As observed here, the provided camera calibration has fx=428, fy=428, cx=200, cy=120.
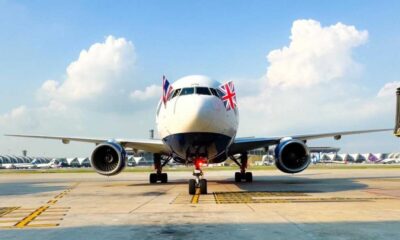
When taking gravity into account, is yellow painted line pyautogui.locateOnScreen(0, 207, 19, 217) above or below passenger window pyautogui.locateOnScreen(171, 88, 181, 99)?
below

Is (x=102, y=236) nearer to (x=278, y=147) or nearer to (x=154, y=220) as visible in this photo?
(x=154, y=220)

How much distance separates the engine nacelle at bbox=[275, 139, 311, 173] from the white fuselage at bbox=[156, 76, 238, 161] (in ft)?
9.73

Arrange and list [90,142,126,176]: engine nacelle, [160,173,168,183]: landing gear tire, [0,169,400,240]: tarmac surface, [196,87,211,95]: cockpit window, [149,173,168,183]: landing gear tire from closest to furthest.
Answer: [0,169,400,240]: tarmac surface
[196,87,211,95]: cockpit window
[90,142,126,176]: engine nacelle
[149,173,168,183]: landing gear tire
[160,173,168,183]: landing gear tire

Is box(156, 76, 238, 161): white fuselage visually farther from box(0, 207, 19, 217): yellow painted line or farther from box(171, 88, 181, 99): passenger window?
box(0, 207, 19, 217): yellow painted line

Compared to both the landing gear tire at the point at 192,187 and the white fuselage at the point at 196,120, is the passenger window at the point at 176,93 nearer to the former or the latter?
the white fuselage at the point at 196,120

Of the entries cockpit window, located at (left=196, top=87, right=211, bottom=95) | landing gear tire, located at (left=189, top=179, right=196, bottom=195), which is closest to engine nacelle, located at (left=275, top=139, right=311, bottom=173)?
landing gear tire, located at (left=189, top=179, right=196, bottom=195)

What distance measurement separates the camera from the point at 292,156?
1970cm

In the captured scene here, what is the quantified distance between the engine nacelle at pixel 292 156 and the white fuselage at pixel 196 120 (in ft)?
9.73

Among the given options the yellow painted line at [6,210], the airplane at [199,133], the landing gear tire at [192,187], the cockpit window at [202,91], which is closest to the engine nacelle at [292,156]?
the airplane at [199,133]

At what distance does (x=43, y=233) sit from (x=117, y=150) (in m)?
12.6

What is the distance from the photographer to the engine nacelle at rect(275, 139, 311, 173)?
1912 cm

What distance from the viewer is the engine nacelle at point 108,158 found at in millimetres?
20109

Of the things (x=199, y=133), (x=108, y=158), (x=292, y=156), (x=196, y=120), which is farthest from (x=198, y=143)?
(x=108, y=158)

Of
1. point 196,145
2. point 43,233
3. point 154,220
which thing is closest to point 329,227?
point 154,220
